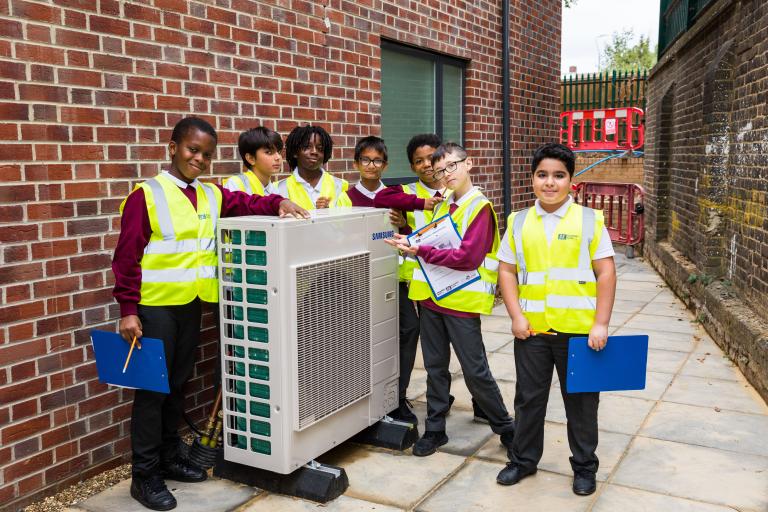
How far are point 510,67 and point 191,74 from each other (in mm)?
5163

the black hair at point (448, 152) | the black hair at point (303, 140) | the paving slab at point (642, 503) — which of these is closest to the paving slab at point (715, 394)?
the paving slab at point (642, 503)

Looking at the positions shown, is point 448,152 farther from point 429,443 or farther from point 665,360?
point 665,360

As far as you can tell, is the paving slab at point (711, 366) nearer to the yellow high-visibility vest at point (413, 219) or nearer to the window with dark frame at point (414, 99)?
the yellow high-visibility vest at point (413, 219)

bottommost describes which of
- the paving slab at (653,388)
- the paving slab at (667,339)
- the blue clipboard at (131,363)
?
the paving slab at (653,388)

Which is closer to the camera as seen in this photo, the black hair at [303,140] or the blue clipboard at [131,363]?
the blue clipboard at [131,363]

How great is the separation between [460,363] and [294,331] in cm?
108

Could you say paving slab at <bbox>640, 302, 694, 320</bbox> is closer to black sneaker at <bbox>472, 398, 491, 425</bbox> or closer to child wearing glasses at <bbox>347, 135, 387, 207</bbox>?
black sneaker at <bbox>472, 398, 491, 425</bbox>

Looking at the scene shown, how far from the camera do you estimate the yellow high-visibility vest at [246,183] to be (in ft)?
14.2

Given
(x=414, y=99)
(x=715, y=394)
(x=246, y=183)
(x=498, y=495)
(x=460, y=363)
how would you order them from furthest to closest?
1. (x=414, y=99)
2. (x=715, y=394)
3. (x=246, y=183)
4. (x=460, y=363)
5. (x=498, y=495)

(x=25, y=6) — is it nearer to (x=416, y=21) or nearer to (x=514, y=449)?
(x=514, y=449)

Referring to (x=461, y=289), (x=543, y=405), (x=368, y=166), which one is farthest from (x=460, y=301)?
(x=368, y=166)

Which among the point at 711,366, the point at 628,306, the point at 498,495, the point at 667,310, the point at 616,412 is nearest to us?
the point at 498,495

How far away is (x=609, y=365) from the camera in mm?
3541

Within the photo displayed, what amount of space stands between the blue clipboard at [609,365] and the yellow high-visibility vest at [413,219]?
125 cm
